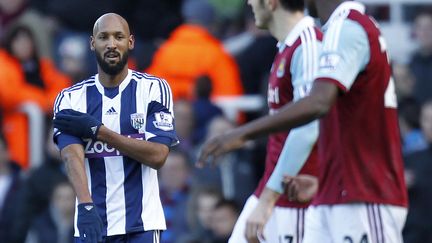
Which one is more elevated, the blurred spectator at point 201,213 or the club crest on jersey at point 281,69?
the club crest on jersey at point 281,69

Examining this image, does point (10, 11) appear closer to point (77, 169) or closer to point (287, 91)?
point (287, 91)

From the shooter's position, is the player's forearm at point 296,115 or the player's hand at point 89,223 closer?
the player's forearm at point 296,115

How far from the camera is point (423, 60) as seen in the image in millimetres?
13312

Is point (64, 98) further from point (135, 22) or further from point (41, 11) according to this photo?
point (41, 11)

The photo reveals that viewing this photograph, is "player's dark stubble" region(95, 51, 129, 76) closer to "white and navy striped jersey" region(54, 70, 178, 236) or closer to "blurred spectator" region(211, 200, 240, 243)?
"white and navy striped jersey" region(54, 70, 178, 236)

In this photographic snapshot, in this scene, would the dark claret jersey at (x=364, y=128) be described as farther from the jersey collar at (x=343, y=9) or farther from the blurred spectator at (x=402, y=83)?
the blurred spectator at (x=402, y=83)

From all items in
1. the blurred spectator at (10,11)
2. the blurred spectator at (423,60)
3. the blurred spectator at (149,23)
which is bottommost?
the blurred spectator at (423,60)

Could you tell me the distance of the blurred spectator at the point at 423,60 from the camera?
13.2m

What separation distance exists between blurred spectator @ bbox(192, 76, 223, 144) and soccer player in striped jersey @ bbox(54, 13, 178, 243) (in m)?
5.27

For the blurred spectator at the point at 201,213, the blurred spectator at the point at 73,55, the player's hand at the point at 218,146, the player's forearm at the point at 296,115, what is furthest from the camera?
the blurred spectator at the point at 73,55

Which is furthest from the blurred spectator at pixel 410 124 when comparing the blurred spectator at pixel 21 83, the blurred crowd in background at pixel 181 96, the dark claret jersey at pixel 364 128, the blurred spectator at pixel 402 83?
the dark claret jersey at pixel 364 128

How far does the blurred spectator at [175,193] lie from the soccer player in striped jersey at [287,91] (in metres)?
3.50

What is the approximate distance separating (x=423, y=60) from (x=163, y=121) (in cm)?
575

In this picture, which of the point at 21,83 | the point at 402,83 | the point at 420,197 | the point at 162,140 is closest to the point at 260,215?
the point at 162,140
